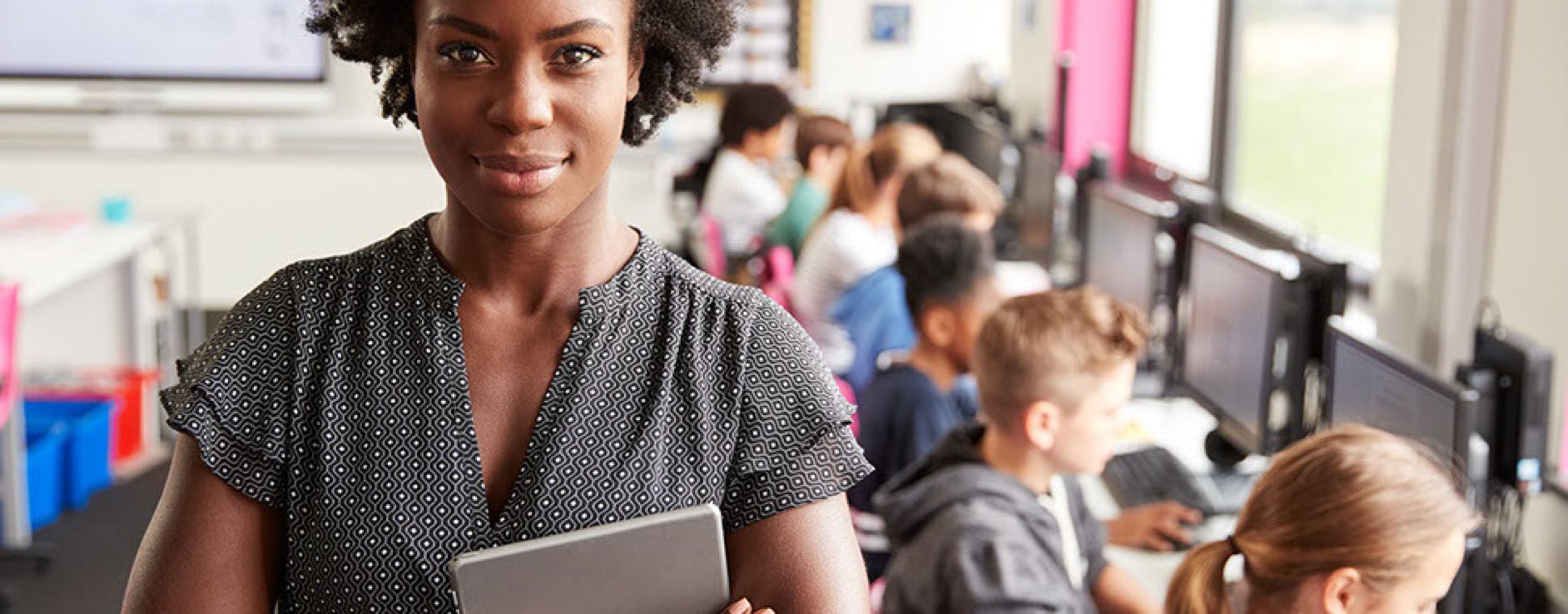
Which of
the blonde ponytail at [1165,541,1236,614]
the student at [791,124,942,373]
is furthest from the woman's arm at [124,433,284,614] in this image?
the student at [791,124,942,373]

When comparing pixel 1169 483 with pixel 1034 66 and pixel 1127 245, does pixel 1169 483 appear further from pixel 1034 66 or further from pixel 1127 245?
pixel 1034 66

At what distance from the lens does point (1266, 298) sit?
271 cm

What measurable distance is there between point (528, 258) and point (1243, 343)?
2.04m

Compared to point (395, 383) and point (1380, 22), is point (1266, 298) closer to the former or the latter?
point (1380, 22)

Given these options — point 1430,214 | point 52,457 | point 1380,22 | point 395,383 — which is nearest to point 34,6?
point 52,457

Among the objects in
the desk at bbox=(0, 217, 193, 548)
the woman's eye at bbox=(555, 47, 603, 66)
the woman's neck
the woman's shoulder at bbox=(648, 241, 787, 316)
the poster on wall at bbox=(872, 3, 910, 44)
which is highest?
the poster on wall at bbox=(872, 3, 910, 44)

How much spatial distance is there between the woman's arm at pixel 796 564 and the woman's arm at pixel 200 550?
0.28 meters

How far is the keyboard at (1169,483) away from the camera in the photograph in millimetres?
2877

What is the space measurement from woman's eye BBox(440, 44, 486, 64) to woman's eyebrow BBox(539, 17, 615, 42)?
4cm

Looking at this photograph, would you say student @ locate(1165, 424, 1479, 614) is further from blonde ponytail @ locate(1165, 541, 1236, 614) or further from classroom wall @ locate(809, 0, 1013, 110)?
classroom wall @ locate(809, 0, 1013, 110)

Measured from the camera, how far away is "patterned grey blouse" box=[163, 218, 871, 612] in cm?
101

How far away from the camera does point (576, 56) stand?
0.99 m

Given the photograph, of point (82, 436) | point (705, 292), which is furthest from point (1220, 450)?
point (82, 436)

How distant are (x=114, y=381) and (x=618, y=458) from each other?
4530 millimetres
